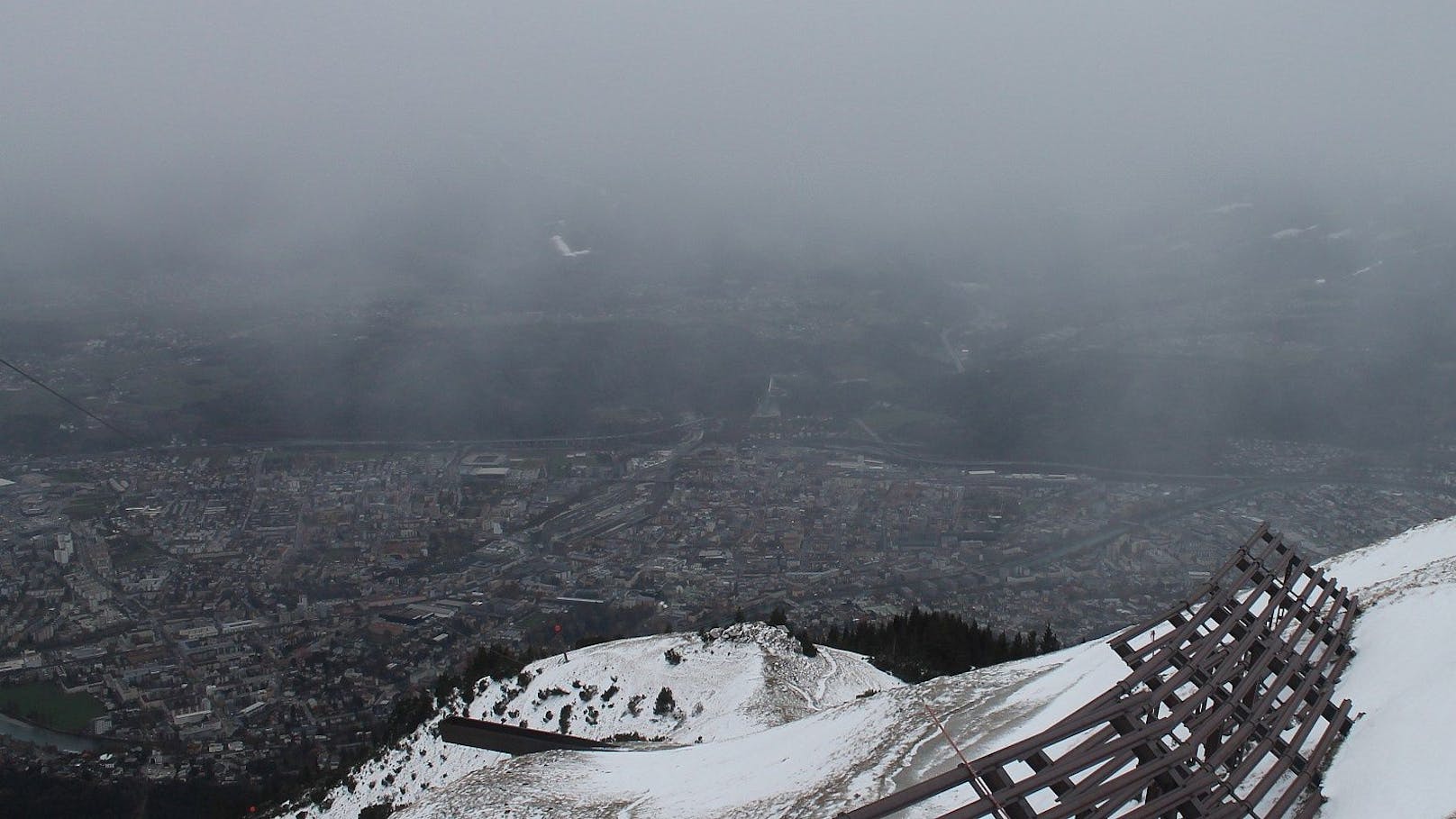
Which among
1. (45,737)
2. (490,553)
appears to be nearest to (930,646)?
(490,553)

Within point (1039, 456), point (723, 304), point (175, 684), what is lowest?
point (175, 684)

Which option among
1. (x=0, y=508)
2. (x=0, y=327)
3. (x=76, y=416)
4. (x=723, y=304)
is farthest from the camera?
(x=723, y=304)

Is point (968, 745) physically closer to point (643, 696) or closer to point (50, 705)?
point (643, 696)

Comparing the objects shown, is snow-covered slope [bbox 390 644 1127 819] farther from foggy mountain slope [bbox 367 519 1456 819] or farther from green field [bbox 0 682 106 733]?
green field [bbox 0 682 106 733]

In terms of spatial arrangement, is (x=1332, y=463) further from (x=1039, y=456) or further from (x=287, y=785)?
(x=287, y=785)

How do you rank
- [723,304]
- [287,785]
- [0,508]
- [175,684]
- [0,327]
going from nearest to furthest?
[287,785] → [175,684] → [0,508] → [0,327] → [723,304]

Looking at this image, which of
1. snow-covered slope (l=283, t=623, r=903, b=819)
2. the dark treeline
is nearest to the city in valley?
snow-covered slope (l=283, t=623, r=903, b=819)

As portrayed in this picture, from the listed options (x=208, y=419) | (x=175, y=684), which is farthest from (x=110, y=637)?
(x=208, y=419)
